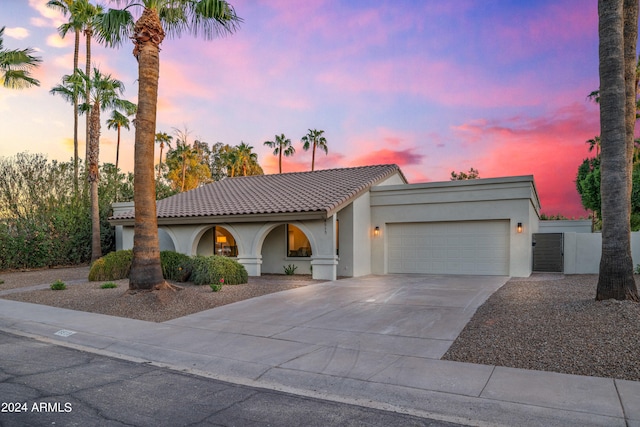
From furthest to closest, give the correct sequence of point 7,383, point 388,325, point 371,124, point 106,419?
point 371,124 < point 388,325 < point 7,383 < point 106,419

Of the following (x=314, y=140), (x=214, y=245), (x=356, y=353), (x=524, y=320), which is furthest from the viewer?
(x=314, y=140)

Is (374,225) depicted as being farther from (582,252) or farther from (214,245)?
(582,252)

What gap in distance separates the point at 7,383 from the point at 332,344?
4.33m

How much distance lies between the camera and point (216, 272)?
13219mm

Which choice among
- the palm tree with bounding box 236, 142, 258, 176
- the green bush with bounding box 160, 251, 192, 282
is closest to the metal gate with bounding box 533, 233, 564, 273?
the green bush with bounding box 160, 251, 192, 282

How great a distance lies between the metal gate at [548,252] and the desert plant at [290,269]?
1053 cm

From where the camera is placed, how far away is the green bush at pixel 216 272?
13.2m

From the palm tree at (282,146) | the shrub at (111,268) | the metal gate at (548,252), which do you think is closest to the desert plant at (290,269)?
the shrub at (111,268)

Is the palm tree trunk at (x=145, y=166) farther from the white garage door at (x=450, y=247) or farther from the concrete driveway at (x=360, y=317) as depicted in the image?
the white garage door at (x=450, y=247)

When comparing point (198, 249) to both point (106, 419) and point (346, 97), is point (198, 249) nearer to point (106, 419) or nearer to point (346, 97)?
point (346, 97)

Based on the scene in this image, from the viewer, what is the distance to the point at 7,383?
500 cm

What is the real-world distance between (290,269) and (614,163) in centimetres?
1228

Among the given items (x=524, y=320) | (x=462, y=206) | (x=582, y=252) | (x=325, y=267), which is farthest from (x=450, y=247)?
(x=524, y=320)

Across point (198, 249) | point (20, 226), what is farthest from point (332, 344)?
point (20, 226)
